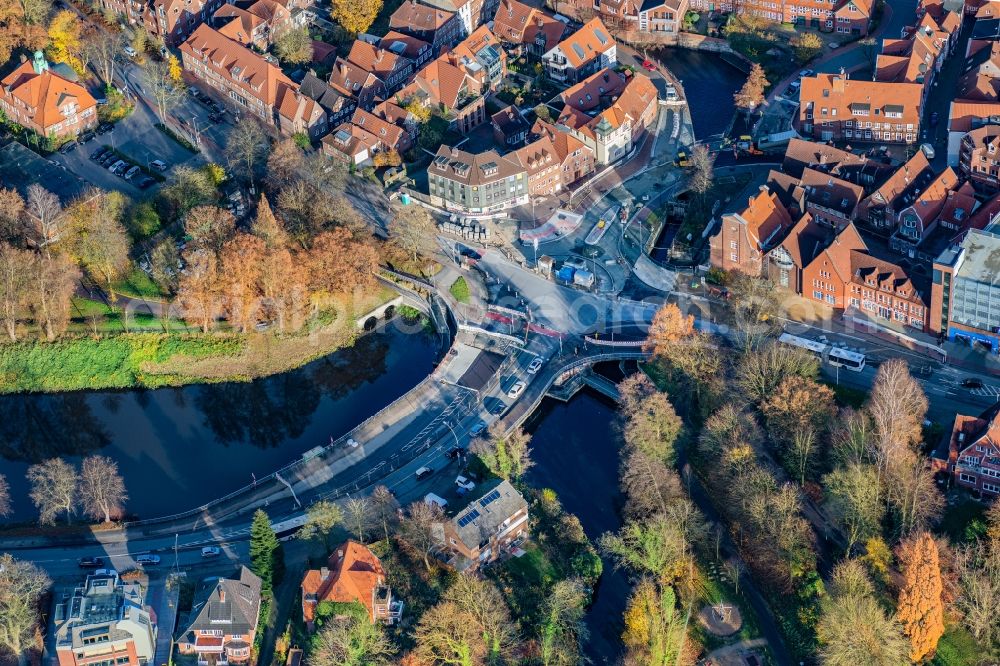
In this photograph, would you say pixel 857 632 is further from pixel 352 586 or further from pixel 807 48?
pixel 807 48

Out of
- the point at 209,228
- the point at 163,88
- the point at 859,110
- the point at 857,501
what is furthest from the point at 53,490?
the point at 859,110

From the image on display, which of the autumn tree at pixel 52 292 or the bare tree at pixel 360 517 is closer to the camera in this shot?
the bare tree at pixel 360 517

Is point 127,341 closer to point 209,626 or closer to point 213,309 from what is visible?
point 213,309

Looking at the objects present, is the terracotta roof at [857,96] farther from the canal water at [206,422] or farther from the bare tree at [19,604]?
the bare tree at [19,604]

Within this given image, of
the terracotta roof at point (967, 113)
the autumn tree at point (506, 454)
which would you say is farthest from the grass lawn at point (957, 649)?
the terracotta roof at point (967, 113)

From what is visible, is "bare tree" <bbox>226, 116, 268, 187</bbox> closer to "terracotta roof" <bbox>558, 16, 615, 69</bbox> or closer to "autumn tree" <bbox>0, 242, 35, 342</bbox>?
"autumn tree" <bbox>0, 242, 35, 342</bbox>
